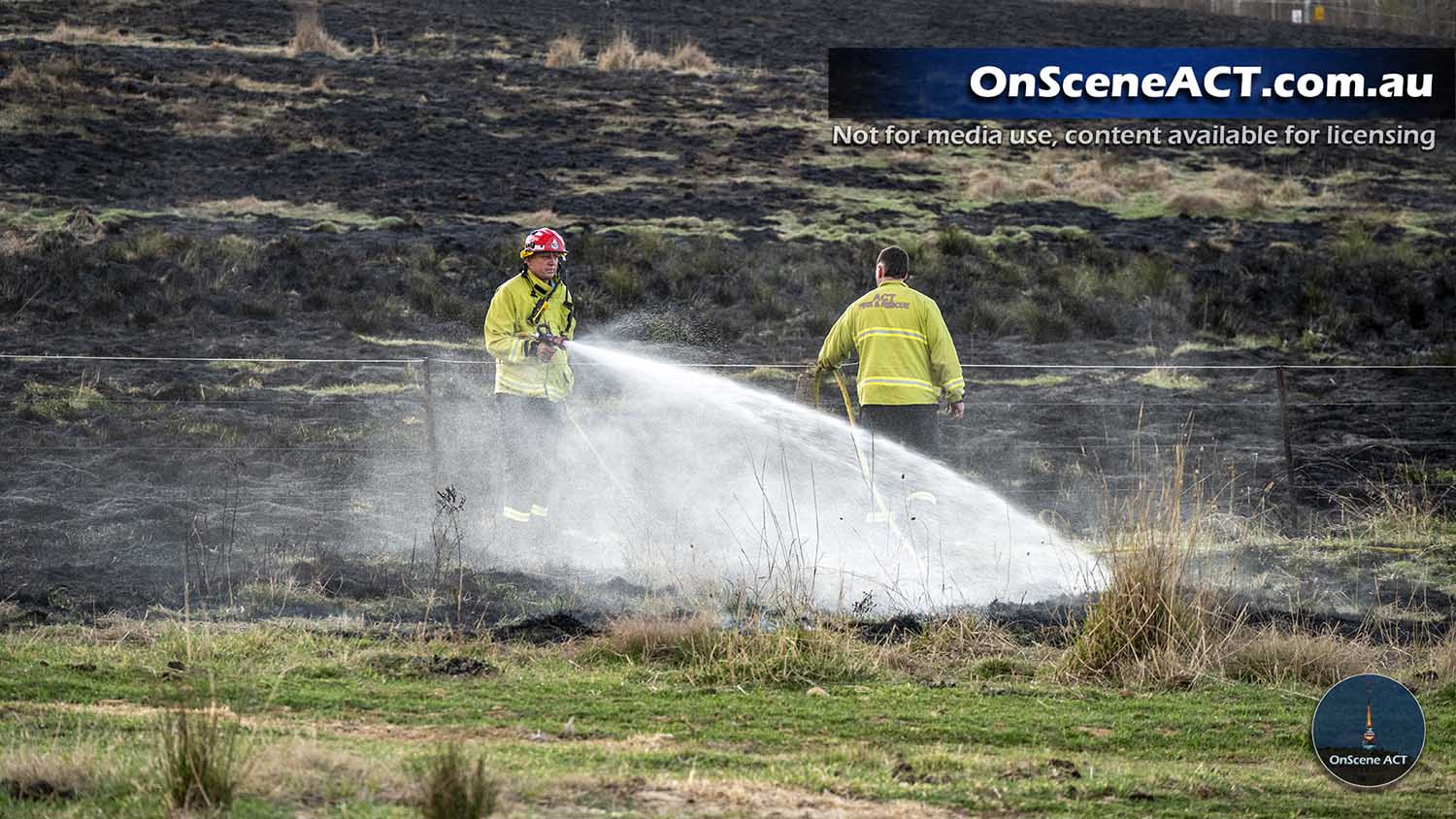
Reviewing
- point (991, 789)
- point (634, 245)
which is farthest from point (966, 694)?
point (634, 245)

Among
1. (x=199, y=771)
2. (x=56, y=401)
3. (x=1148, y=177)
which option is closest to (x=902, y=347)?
(x=199, y=771)

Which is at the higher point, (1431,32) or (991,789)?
(1431,32)

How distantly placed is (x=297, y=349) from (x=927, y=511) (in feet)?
39.9

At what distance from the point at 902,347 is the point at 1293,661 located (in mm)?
3126

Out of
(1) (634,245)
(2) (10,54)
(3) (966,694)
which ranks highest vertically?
(2) (10,54)

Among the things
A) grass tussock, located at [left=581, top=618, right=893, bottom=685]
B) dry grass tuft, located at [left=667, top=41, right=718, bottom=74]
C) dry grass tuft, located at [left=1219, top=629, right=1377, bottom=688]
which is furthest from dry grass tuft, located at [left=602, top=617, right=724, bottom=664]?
dry grass tuft, located at [left=667, top=41, right=718, bottom=74]

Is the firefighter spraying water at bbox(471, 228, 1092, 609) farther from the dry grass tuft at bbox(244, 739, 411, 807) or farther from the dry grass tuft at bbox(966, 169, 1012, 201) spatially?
the dry grass tuft at bbox(966, 169, 1012, 201)

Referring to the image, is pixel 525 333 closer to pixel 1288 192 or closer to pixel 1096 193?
pixel 1096 193

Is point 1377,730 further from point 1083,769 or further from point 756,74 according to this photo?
point 756,74

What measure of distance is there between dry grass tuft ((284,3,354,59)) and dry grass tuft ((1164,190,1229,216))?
18.9m

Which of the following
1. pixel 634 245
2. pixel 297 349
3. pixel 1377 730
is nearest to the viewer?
pixel 1377 730

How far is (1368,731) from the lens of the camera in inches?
241

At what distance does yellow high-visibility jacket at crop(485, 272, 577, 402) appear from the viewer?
11.2 meters

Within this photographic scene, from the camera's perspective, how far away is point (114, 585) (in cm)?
1027
